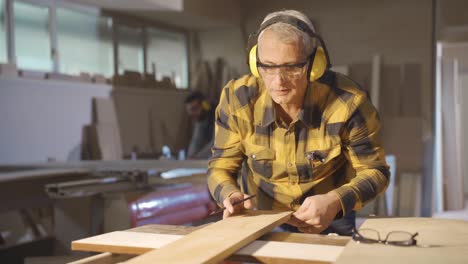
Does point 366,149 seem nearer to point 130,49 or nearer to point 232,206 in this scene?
point 232,206

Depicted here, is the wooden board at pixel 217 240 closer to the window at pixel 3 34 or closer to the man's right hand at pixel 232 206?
the man's right hand at pixel 232 206

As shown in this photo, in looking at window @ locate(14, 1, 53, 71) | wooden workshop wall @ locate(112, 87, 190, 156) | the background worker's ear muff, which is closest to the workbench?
window @ locate(14, 1, 53, 71)

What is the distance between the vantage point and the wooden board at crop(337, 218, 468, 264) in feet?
3.59

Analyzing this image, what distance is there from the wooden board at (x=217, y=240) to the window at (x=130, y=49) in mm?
5612

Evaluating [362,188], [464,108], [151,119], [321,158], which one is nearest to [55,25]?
[151,119]

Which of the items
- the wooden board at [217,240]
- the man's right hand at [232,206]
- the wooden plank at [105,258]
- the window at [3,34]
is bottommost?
the wooden plank at [105,258]

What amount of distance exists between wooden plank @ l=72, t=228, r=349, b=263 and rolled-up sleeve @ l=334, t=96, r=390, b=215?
39 centimetres

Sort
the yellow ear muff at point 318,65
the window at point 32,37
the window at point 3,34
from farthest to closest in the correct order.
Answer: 1. the window at point 32,37
2. the window at point 3,34
3. the yellow ear muff at point 318,65

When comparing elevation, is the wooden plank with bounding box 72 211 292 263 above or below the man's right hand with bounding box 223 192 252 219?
below

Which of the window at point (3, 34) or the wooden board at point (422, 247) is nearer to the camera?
the wooden board at point (422, 247)

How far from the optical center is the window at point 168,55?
295 inches

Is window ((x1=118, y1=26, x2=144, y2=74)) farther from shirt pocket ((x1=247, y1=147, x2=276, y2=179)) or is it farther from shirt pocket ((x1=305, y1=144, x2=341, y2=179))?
shirt pocket ((x1=305, y1=144, x2=341, y2=179))

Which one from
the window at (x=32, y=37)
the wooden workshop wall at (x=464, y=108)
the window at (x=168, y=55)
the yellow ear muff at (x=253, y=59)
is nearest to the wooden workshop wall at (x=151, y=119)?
the window at (x=168, y=55)

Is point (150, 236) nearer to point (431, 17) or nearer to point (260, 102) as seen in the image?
point (260, 102)
